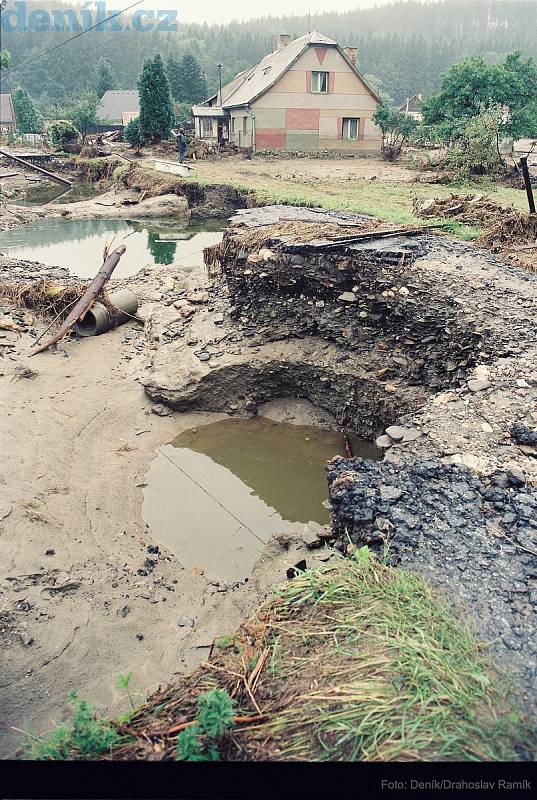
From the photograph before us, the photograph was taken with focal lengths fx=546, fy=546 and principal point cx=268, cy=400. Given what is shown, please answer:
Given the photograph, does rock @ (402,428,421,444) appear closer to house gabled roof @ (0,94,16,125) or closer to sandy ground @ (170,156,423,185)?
sandy ground @ (170,156,423,185)

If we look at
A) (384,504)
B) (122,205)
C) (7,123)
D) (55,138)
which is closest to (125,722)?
(384,504)

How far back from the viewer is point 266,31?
65.7 m

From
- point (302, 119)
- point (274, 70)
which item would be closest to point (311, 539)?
point (302, 119)

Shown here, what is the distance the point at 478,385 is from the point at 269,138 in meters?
32.5

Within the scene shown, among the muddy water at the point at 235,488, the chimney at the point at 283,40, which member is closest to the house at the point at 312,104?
the chimney at the point at 283,40

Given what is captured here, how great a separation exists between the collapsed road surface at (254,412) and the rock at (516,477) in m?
0.02

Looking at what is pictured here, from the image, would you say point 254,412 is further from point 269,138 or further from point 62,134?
point 62,134

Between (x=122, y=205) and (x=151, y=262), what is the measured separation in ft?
30.8

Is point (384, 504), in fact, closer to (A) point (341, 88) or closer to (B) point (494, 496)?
(B) point (494, 496)

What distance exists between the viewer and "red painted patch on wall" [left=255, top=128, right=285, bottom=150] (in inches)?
1345

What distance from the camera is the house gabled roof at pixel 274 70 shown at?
32906 millimetres

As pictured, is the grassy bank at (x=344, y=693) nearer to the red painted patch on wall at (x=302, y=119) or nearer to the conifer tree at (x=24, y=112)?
the red painted patch on wall at (x=302, y=119)

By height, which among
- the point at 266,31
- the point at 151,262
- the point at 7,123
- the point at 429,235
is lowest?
the point at 151,262

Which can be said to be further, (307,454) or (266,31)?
(266,31)
